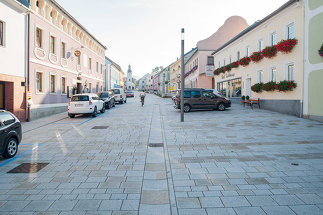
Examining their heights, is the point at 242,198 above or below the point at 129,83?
below

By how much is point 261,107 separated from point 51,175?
1762 cm

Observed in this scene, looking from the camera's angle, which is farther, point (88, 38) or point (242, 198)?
point (88, 38)

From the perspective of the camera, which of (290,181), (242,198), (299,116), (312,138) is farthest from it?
(299,116)

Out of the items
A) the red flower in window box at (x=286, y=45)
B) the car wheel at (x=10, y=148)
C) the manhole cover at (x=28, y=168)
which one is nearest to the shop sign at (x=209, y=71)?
the red flower in window box at (x=286, y=45)

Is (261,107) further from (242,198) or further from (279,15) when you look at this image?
(242,198)

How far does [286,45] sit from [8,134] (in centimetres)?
1535

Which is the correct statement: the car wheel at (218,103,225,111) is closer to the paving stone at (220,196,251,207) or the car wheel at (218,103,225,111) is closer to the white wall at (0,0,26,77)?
the white wall at (0,0,26,77)

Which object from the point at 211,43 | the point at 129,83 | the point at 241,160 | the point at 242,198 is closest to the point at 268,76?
the point at 241,160

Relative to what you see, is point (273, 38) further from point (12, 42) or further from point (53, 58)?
point (12, 42)

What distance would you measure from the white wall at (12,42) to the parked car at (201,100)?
11098 millimetres

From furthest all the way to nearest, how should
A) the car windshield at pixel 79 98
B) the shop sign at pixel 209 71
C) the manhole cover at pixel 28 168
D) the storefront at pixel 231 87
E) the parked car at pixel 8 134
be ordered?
the shop sign at pixel 209 71
the storefront at pixel 231 87
the car windshield at pixel 79 98
the parked car at pixel 8 134
the manhole cover at pixel 28 168

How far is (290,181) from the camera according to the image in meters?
4.53

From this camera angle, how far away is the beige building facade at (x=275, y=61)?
14.2m

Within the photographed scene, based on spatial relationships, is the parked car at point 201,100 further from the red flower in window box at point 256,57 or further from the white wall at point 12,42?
the white wall at point 12,42
